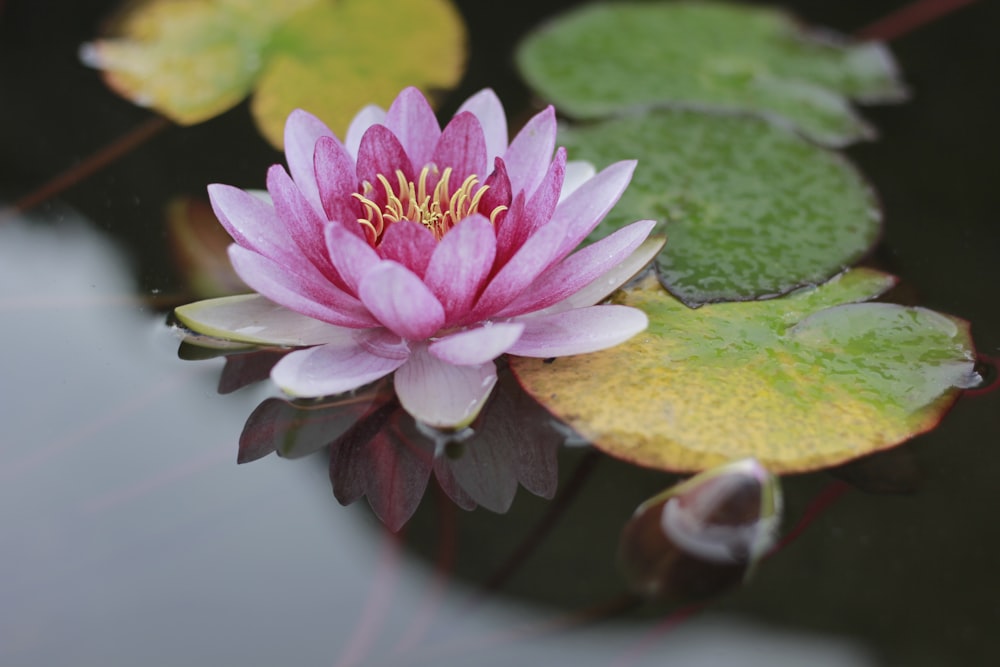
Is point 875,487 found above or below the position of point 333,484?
below

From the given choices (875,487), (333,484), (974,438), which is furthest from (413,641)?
(974,438)

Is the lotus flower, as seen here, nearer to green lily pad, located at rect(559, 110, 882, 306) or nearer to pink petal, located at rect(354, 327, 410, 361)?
pink petal, located at rect(354, 327, 410, 361)

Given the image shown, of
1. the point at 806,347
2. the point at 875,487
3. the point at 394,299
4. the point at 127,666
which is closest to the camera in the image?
the point at 127,666

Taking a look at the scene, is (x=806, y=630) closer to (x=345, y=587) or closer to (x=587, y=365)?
(x=587, y=365)

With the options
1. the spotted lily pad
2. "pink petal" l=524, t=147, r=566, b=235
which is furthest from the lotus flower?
the spotted lily pad

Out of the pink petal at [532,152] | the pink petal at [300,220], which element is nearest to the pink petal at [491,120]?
the pink petal at [532,152]

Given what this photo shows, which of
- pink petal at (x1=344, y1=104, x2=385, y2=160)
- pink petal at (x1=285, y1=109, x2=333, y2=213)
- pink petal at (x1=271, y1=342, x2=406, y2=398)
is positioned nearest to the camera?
pink petal at (x1=271, y1=342, x2=406, y2=398)
